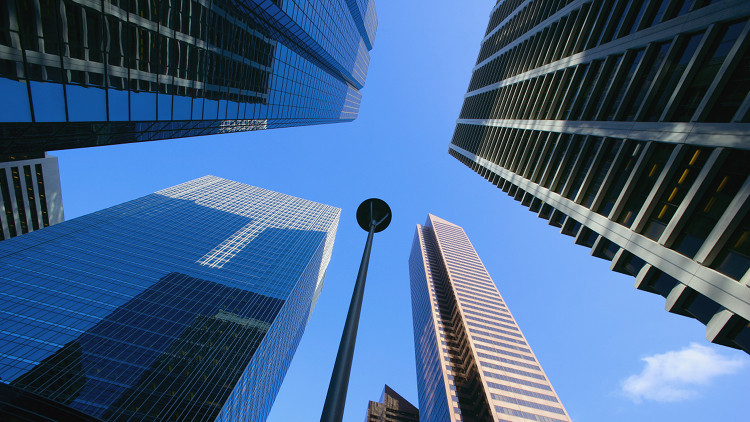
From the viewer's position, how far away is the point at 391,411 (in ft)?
407

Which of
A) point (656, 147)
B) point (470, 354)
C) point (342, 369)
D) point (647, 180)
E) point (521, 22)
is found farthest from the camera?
point (470, 354)

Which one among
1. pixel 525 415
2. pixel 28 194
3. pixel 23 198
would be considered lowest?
pixel 525 415

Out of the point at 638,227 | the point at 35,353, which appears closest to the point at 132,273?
the point at 35,353

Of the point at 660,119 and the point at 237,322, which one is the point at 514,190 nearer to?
the point at 660,119

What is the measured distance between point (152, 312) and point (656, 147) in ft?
258

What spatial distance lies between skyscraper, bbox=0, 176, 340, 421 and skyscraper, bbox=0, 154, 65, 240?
13864mm

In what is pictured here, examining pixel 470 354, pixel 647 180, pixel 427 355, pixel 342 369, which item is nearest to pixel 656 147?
pixel 647 180

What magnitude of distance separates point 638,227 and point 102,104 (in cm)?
2862

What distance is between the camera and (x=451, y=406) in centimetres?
6806

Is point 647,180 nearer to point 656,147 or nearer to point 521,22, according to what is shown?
point 656,147

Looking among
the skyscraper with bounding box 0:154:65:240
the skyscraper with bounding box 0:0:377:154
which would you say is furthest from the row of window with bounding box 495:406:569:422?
the skyscraper with bounding box 0:154:65:240

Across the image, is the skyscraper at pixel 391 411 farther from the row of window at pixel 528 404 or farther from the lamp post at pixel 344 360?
the lamp post at pixel 344 360

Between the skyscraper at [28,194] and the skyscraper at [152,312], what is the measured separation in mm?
13864

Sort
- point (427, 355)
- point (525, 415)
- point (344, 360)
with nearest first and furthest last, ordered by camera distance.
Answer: point (344, 360) → point (525, 415) → point (427, 355)
